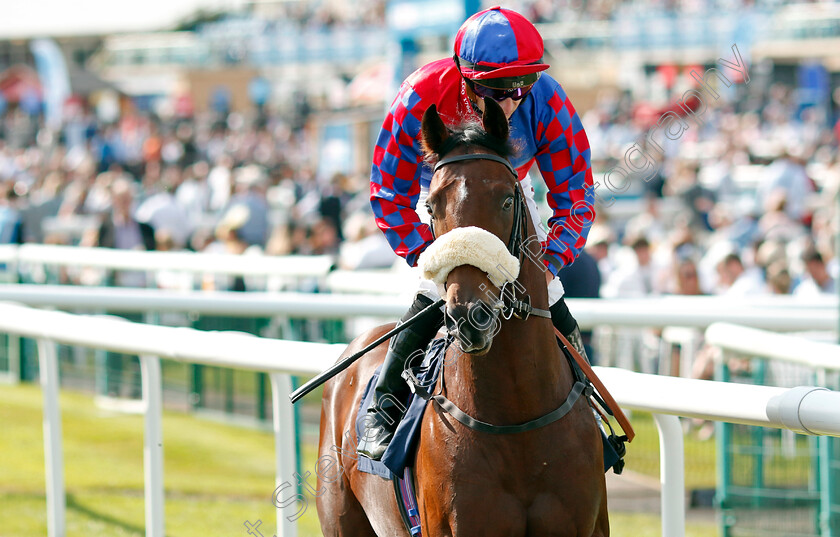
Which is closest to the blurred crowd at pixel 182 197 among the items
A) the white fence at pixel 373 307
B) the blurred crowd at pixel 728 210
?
the blurred crowd at pixel 728 210

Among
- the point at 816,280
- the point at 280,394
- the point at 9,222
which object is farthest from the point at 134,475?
the point at 9,222

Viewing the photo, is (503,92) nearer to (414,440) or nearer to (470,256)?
(470,256)

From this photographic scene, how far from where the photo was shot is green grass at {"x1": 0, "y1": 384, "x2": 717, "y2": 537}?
16.5 feet

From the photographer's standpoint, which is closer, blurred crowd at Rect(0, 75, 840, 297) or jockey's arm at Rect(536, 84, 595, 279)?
jockey's arm at Rect(536, 84, 595, 279)

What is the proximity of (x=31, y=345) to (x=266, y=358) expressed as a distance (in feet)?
17.7

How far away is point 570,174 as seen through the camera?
3.01 m

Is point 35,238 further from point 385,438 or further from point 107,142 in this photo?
point 107,142

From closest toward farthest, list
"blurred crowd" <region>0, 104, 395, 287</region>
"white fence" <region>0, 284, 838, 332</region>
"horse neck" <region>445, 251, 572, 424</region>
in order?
"horse neck" <region>445, 251, 572, 424</region> → "white fence" <region>0, 284, 838, 332</region> → "blurred crowd" <region>0, 104, 395, 287</region>

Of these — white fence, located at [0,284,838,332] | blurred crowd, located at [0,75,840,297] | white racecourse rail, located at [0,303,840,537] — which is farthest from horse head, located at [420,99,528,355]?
white fence, located at [0,284,838,332]

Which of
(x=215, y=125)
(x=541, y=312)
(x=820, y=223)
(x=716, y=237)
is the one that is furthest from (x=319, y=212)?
(x=215, y=125)

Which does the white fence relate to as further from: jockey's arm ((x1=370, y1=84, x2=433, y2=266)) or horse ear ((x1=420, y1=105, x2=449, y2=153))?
horse ear ((x1=420, y1=105, x2=449, y2=153))

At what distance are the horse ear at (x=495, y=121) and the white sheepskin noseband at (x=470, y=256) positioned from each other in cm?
35

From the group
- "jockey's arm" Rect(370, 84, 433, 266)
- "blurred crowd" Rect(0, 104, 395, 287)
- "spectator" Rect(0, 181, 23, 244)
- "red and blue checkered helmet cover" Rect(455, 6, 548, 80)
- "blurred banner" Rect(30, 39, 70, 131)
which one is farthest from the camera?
"blurred banner" Rect(30, 39, 70, 131)

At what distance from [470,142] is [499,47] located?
13.6 inches
